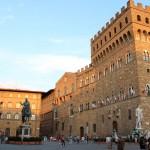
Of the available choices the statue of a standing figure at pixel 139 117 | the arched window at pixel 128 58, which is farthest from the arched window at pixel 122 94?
the statue of a standing figure at pixel 139 117

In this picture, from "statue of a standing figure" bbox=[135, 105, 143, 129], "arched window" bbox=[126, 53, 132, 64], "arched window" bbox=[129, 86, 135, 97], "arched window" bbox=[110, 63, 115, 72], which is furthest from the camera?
"arched window" bbox=[110, 63, 115, 72]

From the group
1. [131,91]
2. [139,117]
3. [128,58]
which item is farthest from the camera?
[128,58]

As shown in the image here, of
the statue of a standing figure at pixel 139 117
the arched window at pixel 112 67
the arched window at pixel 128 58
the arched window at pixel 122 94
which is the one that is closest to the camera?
the statue of a standing figure at pixel 139 117

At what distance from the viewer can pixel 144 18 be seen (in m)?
29.8

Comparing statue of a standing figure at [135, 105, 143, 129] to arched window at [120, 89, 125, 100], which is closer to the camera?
statue of a standing figure at [135, 105, 143, 129]

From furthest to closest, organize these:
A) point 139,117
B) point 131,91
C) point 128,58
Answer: point 128,58
point 131,91
point 139,117

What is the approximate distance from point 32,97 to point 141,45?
31723mm

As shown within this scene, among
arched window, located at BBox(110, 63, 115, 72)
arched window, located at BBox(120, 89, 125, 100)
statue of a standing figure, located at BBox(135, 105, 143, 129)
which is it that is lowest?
statue of a standing figure, located at BBox(135, 105, 143, 129)

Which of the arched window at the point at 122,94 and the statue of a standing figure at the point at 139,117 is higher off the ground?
the arched window at the point at 122,94

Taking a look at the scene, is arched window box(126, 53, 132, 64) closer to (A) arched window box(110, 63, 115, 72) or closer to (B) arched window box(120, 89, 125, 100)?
(A) arched window box(110, 63, 115, 72)

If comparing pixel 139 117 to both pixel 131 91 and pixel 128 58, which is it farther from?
pixel 128 58

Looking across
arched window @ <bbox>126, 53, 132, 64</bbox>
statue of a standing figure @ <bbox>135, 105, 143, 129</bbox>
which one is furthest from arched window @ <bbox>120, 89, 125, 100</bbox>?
statue of a standing figure @ <bbox>135, 105, 143, 129</bbox>

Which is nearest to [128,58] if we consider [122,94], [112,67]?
[112,67]

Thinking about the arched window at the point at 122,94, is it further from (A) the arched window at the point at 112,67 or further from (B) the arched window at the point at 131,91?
(A) the arched window at the point at 112,67
